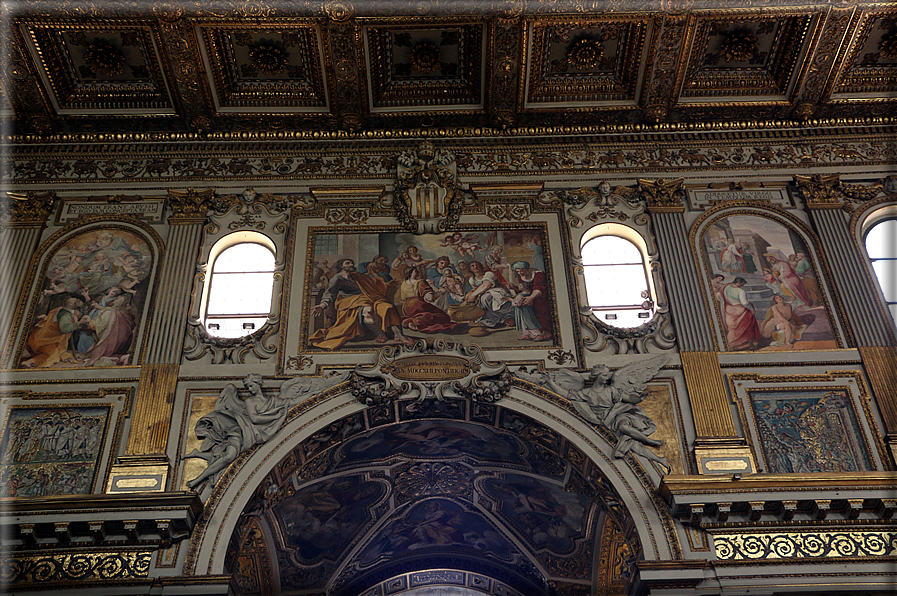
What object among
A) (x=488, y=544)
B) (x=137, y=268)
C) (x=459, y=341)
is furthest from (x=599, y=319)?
(x=137, y=268)

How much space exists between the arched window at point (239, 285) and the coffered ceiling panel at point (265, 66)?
2302mm

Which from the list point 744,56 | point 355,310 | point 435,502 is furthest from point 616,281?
point 435,502

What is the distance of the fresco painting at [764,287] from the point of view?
13102 millimetres

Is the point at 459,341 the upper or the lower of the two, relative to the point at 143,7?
lower

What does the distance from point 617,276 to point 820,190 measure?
360 cm

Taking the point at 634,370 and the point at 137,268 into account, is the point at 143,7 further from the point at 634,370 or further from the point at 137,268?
the point at 634,370

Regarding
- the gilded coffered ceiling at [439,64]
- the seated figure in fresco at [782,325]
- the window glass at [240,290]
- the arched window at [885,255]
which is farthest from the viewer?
the gilded coffered ceiling at [439,64]

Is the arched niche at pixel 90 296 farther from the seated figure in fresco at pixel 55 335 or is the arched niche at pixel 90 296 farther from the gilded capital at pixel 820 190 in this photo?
the gilded capital at pixel 820 190

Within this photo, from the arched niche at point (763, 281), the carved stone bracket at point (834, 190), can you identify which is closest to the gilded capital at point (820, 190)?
the carved stone bracket at point (834, 190)

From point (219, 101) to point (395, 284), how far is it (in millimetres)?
4318

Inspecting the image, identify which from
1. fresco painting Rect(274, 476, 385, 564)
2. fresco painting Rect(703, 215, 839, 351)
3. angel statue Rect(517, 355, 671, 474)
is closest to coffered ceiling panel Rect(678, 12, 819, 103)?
fresco painting Rect(703, 215, 839, 351)

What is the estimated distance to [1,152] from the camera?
49.2 feet

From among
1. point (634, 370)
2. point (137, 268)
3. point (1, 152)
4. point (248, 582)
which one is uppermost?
point (1, 152)

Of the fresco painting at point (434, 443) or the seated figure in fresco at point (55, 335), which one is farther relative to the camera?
the fresco painting at point (434, 443)
